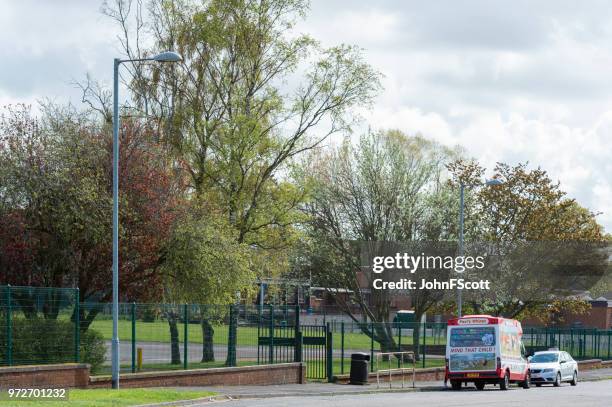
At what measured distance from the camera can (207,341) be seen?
102ft

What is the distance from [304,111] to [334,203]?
7.78 metres

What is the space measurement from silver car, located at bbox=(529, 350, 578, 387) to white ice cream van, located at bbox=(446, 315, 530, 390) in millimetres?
5119

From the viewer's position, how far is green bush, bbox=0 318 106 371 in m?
24.6

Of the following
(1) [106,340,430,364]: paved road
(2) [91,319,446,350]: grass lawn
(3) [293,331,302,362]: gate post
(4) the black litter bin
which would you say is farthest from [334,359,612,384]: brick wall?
(1) [106,340,430,364]: paved road

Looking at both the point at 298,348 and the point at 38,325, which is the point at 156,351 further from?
the point at 298,348

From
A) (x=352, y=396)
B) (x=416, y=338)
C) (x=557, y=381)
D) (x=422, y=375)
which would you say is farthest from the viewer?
(x=416, y=338)

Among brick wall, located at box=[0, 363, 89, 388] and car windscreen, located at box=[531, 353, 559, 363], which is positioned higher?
brick wall, located at box=[0, 363, 89, 388]

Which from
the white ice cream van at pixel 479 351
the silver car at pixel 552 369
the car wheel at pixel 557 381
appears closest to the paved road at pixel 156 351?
the white ice cream van at pixel 479 351

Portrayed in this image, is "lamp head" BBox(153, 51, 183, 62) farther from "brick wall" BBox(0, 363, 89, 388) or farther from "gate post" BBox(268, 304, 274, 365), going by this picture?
"gate post" BBox(268, 304, 274, 365)

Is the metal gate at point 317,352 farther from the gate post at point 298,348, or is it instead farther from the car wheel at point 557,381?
the car wheel at point 557,381

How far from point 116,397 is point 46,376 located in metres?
2.87

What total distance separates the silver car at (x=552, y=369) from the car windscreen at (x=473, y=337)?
6280 millimetres

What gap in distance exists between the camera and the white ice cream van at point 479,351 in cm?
3478

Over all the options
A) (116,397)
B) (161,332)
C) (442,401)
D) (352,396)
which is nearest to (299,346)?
(352,396)
